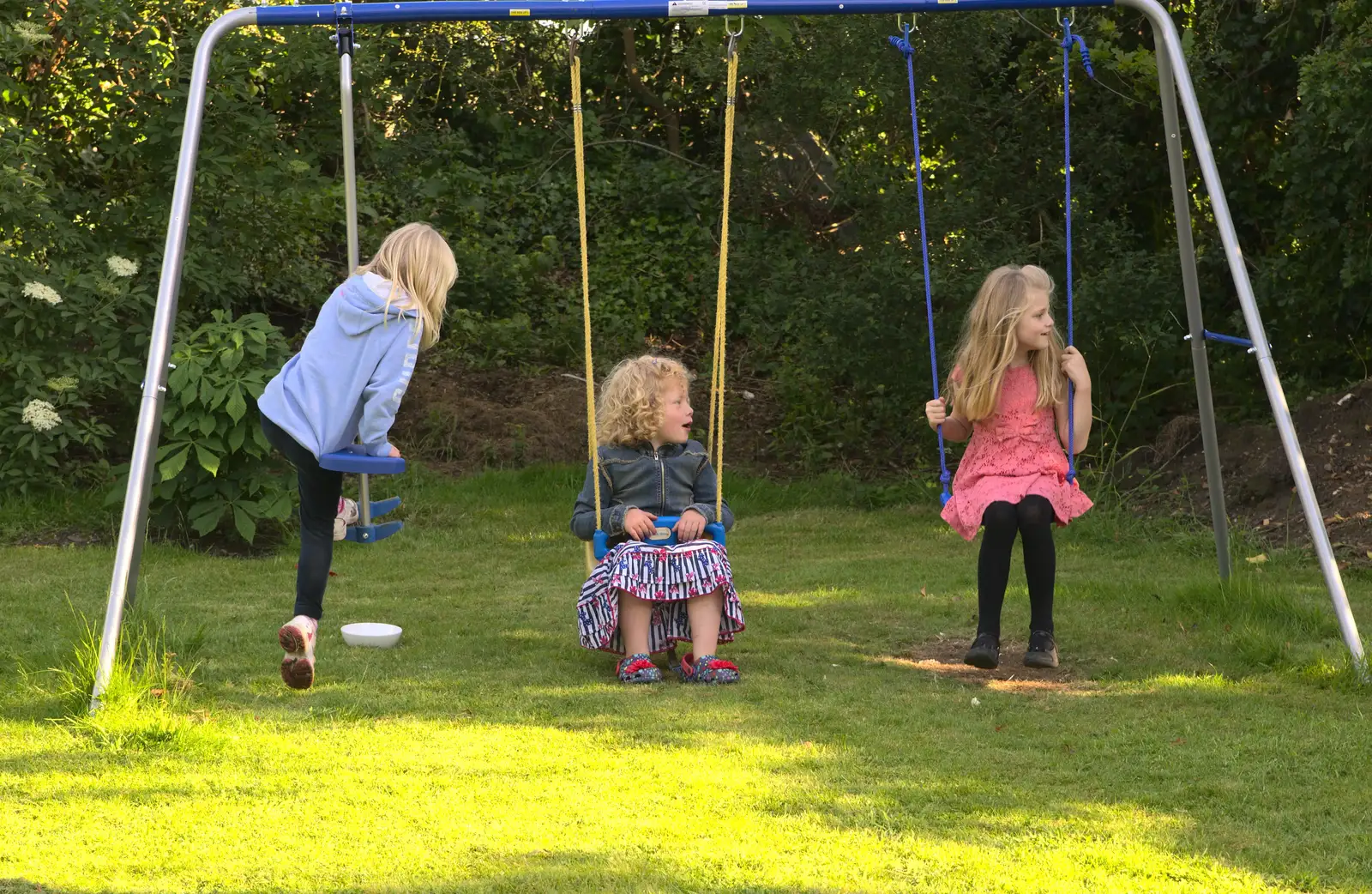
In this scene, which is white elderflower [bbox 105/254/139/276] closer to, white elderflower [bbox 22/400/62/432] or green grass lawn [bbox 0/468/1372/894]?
white elderflower [bbox 22/400/62/432]

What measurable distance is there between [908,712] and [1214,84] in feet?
20.4

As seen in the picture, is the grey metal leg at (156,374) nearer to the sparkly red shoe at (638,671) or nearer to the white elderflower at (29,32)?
the sparkly red shoe at (638,671)

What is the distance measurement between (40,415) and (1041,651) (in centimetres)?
487

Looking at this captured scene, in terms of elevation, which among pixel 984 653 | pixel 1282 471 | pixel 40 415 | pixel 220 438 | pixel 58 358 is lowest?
pixel 984 653

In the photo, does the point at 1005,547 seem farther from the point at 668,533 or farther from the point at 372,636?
the point at 372,636

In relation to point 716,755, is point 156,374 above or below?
above

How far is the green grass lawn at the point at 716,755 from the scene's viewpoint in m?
3.23

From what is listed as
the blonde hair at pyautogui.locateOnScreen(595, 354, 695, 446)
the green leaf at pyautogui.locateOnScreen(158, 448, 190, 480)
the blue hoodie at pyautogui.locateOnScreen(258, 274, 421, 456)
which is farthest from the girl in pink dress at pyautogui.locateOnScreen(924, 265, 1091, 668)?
the green leaf at pyautogui.locateOnScreen(158, 448, 190, 480)

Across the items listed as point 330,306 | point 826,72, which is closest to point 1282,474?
point 826,72

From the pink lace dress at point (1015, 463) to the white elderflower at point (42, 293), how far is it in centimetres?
452

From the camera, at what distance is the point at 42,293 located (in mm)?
7414

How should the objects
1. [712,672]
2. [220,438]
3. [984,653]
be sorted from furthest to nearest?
[220,438] → [984,653] → [712,672]

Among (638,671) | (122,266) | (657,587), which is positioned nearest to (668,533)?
(657,587)

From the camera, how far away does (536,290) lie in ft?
38.1
